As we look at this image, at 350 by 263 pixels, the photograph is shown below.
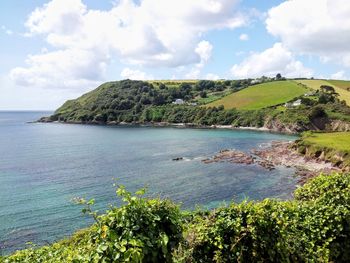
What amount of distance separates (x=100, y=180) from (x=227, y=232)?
187 ft

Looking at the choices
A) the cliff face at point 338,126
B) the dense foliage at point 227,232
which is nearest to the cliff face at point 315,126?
the cliff face at point 338,126

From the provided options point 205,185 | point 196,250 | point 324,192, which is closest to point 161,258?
point 196,250

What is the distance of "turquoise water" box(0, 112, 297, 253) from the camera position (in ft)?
151

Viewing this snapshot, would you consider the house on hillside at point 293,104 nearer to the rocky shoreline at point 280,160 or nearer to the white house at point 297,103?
the white house at point 297,103

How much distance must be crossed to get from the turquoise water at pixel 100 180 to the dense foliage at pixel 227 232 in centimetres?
2723

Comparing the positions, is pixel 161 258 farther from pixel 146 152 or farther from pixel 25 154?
pixel 25 154

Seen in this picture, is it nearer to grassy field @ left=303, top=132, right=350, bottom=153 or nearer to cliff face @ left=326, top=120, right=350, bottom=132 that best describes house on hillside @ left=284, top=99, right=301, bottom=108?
cliff face @ left=326, top=120, right=350, bottom=132

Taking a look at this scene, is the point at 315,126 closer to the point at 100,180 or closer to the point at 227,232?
the point at 100,180

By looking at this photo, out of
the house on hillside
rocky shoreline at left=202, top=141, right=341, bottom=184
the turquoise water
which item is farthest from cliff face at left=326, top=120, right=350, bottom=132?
rocky shoreline at left=202, top=141, right=341, bottom=184

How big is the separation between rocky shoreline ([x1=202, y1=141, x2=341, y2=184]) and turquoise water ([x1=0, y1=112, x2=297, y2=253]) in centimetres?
307

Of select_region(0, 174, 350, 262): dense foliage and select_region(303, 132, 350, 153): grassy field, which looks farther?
select_region(303, 132, 350, 153): grassy field

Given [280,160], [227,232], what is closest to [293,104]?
[280,160]

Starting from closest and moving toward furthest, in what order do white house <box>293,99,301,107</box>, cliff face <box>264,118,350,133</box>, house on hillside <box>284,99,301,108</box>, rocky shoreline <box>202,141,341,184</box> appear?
1. rocky shoreline <box>202,141,341,184</box>
2. cliff face <box>264,118,350,133</box>
3. white house <box>293,99,301,107</box>
4. house on hillside <box>284,99,301,108</box>

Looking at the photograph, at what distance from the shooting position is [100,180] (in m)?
67.4
